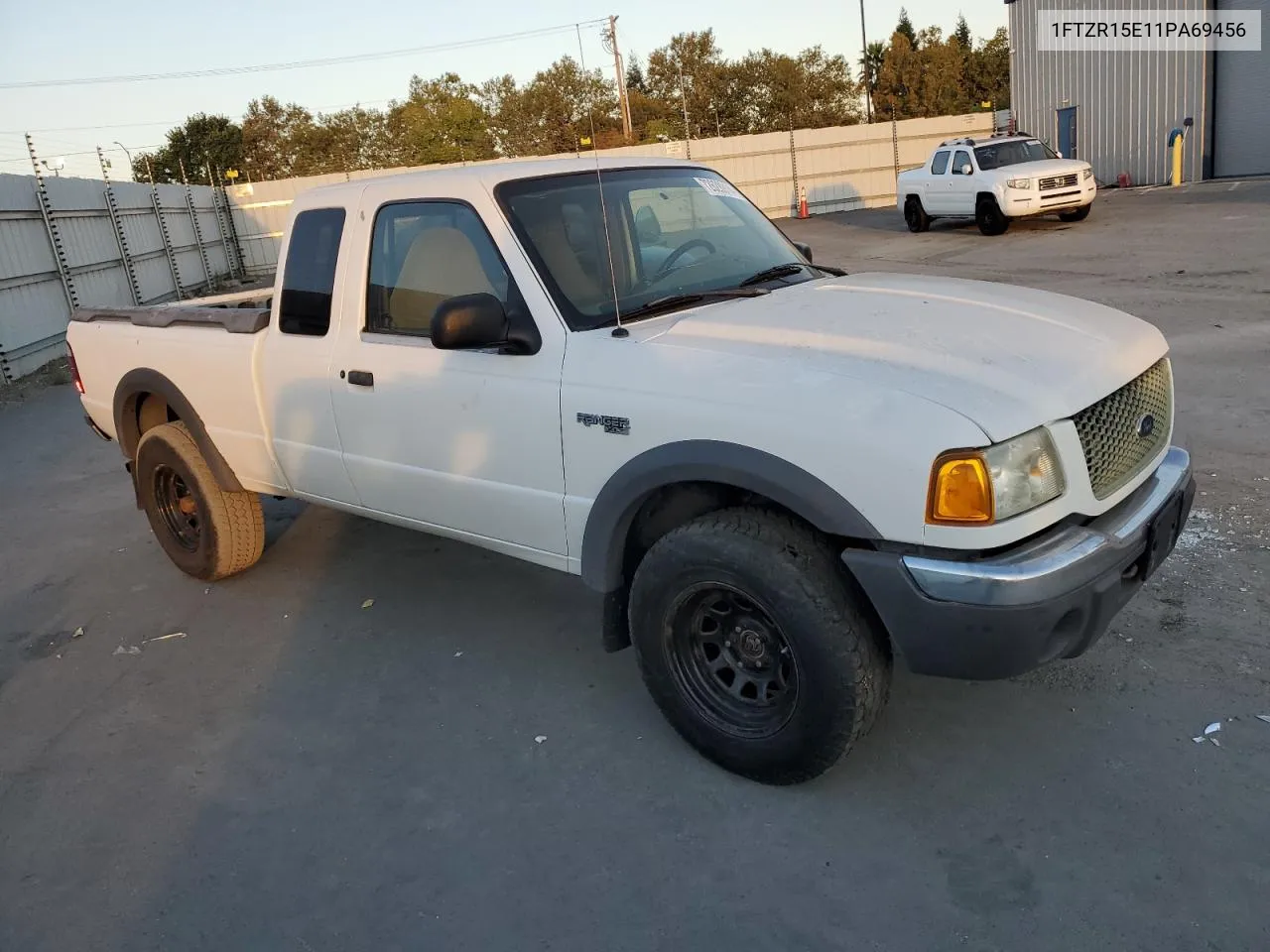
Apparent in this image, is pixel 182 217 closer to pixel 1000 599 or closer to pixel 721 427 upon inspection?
pixel 721 427

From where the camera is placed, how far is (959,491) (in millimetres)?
2549

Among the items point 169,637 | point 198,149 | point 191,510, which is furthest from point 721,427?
point 198,149

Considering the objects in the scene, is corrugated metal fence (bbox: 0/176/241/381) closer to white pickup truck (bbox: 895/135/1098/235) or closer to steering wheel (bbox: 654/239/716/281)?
steering wheel (bbox: 654/239/716/281)

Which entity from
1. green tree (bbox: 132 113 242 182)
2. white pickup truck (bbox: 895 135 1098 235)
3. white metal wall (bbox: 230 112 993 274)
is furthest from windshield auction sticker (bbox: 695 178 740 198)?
green tree (bbox: 132 113 242 182)

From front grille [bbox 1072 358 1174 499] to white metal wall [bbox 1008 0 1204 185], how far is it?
25.0m

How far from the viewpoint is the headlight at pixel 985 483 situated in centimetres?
253

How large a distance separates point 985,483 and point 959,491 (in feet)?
0.22

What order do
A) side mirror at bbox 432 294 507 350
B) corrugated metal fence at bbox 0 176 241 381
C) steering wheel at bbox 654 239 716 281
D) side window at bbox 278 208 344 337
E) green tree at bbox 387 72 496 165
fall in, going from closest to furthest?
side mirror at bbox 432 294 507 350 < steering wheel at bbox 654 239 716 281 < side window at bbox 278 208 344 337 < corrugated metal fence at bbox 0 176 241 381 < green tree at bbox 387 72 496 165

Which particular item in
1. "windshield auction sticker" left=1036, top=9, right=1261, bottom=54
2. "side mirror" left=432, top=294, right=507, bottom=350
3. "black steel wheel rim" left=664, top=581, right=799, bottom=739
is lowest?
"black steel wheel rim" left=664, top=581, right=799, bottom=739

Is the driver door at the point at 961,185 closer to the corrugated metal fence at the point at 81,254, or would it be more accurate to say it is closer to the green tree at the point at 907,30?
the corrugated metal fence at the point at 81,254

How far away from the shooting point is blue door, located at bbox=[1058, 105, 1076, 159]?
2658 centimetres

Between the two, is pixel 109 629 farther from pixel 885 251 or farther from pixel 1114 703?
pixel 885 251

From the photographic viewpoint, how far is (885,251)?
61.8 feet

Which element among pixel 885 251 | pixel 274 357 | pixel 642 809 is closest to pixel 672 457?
pixel 642 809
